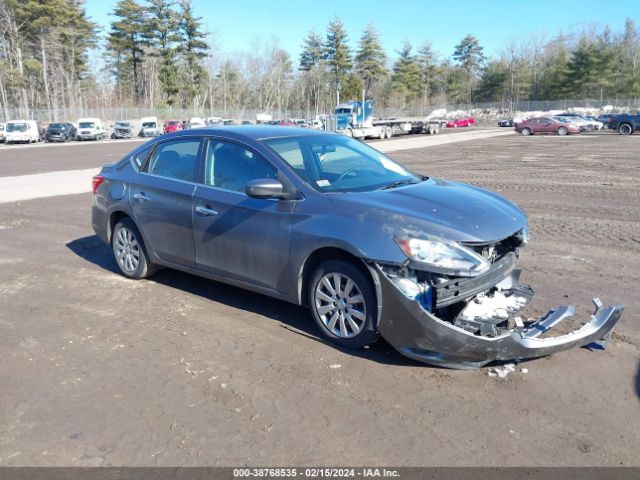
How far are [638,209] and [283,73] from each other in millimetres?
102288

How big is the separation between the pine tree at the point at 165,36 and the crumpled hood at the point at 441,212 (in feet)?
264

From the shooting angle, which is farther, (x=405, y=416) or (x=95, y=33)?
(x=95, y=33)

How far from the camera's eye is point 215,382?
13.3ft

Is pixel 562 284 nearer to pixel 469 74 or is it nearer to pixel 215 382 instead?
pixel 215 382

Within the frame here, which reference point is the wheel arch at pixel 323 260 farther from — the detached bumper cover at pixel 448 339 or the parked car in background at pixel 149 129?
the parked car in background at pixel 149 129

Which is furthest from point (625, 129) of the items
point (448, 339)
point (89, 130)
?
point (89, 130)

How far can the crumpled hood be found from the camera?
415 cm

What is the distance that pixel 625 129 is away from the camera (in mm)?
40250

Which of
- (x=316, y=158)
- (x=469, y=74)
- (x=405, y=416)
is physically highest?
(x=469, y=74)

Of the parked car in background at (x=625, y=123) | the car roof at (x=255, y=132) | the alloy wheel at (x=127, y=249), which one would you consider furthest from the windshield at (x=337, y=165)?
the parked car in background at (x=625, y=123)

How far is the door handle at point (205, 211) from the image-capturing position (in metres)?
5.31

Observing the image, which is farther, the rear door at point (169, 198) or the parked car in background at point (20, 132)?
the parked car in background at point (20, 132)

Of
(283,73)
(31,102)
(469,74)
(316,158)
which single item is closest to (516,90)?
(469,74)

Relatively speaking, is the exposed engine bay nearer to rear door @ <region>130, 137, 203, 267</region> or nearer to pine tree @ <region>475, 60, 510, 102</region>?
rear door @ <region>130, 137, 203, 267</region>
